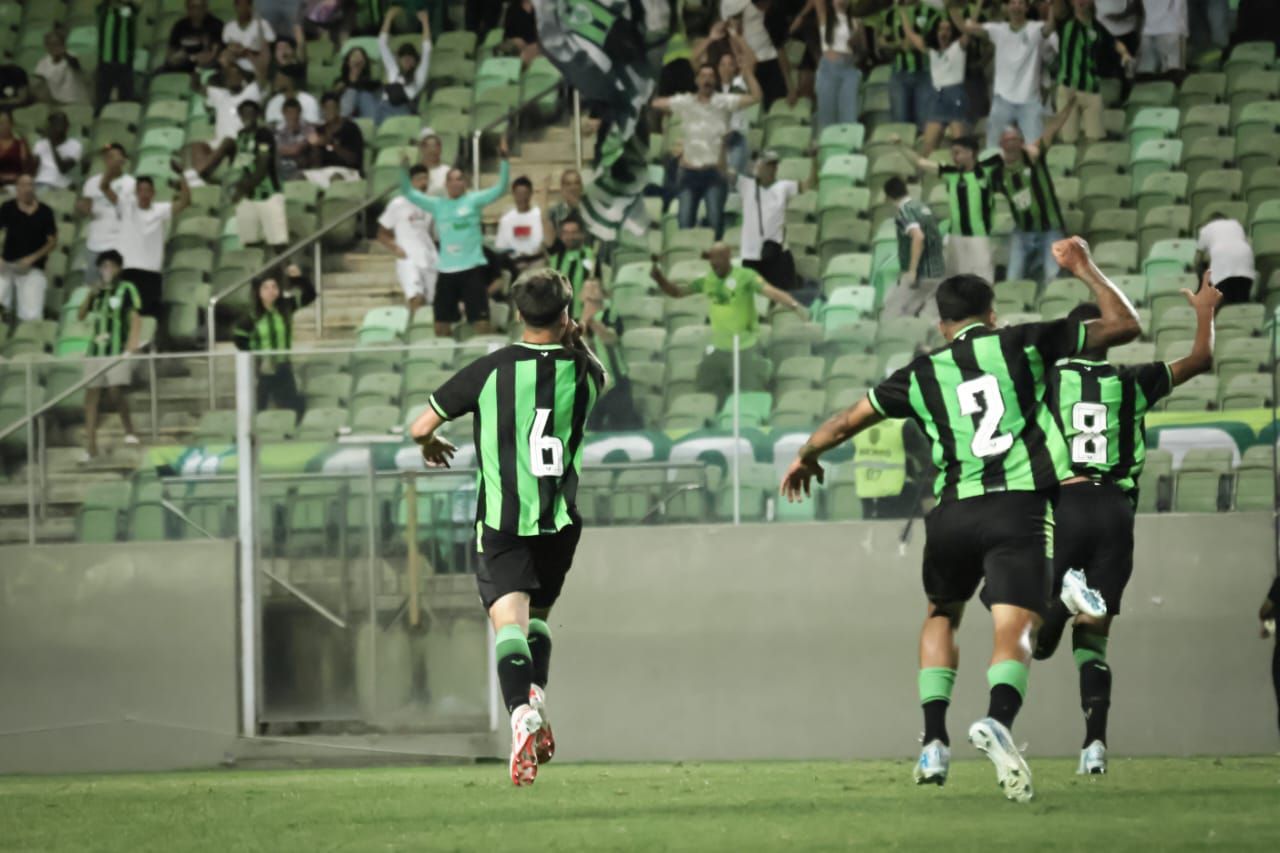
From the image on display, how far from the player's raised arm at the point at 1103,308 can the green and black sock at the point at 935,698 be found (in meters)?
1.32

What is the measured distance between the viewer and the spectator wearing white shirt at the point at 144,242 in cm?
1747

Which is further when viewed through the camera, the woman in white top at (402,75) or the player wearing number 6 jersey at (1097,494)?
the woman in white top at (402,75)

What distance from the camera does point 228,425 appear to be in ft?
43.7

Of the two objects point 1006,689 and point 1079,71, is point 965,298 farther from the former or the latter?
point 1079,71

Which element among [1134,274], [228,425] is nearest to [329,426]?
[228,425]

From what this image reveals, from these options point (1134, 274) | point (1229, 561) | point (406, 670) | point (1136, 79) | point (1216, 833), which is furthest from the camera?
point (1136, 79)

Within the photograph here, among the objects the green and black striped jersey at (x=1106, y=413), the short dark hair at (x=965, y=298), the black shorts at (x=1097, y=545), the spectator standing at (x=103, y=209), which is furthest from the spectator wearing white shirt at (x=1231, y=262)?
the spectator standing at (x=103, y=209)

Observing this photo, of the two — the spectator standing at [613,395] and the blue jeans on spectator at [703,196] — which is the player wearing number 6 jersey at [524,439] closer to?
the spectator standing at [613,395]

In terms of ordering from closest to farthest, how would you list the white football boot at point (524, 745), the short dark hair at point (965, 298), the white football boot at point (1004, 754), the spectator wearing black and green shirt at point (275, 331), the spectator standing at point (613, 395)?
1. the white football boot at point (1004, 754)
2. the white football boot at point (524, 745)
3. the short dark hair at point (965, 298)
4. the spectator standing at point (613, 395)
5. the spectator wearing black and green shirt at point (275, 331)

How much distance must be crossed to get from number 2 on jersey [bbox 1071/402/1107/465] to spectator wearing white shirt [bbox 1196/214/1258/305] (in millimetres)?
6077

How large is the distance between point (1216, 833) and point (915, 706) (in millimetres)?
6353

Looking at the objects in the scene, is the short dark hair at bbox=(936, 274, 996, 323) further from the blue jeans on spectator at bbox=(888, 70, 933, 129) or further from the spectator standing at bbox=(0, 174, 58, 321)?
the spectator standing at bbox=(0, 174, 58, 321)

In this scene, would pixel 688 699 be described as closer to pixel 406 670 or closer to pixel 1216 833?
pixel 406 670

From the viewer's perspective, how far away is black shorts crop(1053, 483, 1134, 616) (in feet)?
Answer: 30.8
